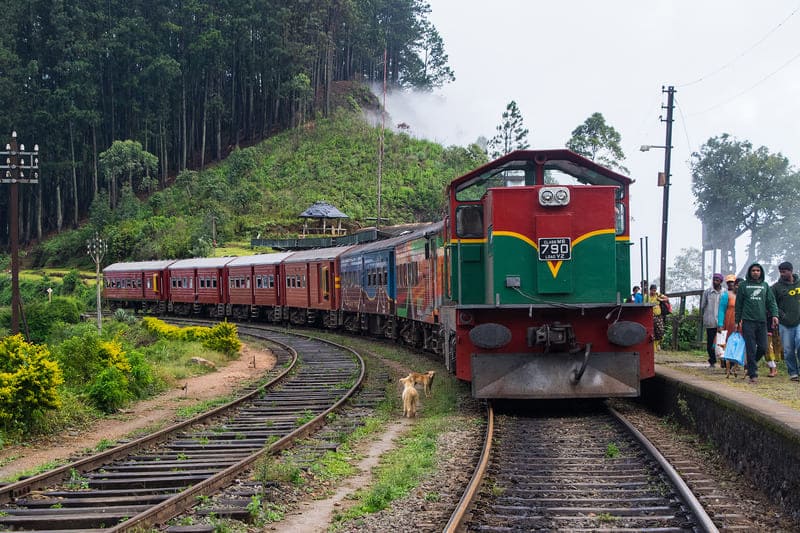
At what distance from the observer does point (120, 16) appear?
78125 mm

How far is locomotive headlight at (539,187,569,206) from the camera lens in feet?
37.3

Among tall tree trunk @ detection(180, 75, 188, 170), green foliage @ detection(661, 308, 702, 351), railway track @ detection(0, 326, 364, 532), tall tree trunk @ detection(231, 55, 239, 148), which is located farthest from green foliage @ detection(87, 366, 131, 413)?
tall tree trunk @ detection(231, 55, 239, 148)

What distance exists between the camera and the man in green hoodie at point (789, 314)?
1193cm

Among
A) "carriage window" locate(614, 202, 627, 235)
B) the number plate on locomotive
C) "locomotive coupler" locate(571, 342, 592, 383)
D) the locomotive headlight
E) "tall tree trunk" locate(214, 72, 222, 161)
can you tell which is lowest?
"locomotive coupler" locate(571, 342, 592, 383)

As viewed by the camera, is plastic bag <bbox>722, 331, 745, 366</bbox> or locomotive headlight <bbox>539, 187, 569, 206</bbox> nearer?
locomotive headlight <bbox>539, 187, 569, 206</bbox>

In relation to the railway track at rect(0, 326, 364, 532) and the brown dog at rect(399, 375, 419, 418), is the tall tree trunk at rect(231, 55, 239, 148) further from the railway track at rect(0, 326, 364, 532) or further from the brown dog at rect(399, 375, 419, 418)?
the brown dog at rect(399, 375, 419, 418)

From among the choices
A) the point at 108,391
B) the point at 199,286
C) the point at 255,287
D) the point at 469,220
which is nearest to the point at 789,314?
the point at 469,220

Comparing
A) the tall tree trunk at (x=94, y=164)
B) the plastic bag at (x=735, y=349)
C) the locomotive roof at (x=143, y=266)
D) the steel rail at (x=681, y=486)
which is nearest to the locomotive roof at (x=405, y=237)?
the plastic bag at (x=735, y=349)

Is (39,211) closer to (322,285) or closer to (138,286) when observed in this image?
(138,286)

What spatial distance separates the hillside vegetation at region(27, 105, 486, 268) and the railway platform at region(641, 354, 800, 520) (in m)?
48.8

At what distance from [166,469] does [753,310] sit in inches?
310

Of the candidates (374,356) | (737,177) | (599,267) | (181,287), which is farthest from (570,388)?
(737,177)

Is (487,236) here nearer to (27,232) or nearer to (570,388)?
(570,388)

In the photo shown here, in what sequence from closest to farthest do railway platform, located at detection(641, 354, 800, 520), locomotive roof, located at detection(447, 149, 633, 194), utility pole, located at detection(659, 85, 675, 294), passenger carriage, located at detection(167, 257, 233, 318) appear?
railway platform, located at detection(641, 354, 800, 520)
locomotive roof, located at detection(447, 149, 633, 194)
utility pole, located at detection(659, 85, 675, 294)
passenger carriage, located at detection(167, 257, 233, 318)
